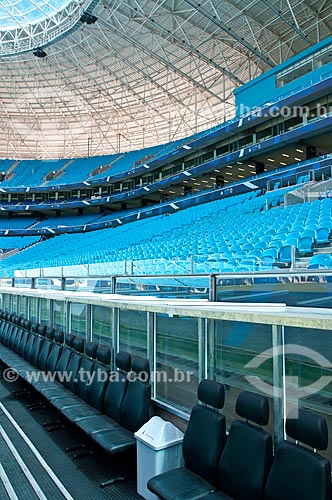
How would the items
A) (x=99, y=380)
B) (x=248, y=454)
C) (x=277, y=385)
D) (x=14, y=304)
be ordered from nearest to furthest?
(x=248, y=454)
(x=277, y=385)
(x=99, y=380)
(x=14, y=304)

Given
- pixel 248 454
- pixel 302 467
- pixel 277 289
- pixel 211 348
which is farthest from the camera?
pixel 277 289

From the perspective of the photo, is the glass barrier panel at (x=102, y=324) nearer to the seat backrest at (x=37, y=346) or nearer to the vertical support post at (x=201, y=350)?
the seat backrest at (x=37, y=346)

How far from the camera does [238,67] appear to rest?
99.4 feet

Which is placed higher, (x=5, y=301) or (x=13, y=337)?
(x=5, y=301)

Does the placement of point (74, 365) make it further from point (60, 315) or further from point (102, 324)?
point (60, 315)

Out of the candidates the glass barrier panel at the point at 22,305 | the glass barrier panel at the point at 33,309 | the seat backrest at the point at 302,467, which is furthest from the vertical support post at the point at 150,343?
the glass barrier panel at the point at 22,305

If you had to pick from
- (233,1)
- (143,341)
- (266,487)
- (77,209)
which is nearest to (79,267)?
(143,341)

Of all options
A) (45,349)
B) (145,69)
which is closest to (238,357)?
(45,349)

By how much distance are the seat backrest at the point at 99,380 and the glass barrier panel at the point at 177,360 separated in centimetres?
83

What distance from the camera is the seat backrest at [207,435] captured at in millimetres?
3268

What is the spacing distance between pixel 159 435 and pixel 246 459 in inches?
41.4

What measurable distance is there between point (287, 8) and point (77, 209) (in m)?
31.9

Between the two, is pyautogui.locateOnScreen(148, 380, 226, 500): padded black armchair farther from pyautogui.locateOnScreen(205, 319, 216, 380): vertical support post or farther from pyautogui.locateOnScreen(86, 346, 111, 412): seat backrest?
pyautogui.locateOnScreen(86, 346, 111, 412): seat backrest

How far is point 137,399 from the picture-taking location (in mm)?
4539
